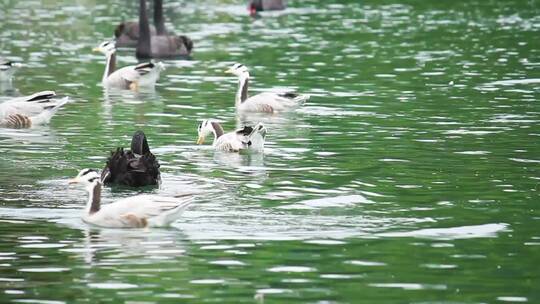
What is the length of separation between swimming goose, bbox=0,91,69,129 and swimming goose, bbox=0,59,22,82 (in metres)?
6.74

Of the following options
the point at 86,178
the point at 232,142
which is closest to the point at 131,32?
the point at 232,142

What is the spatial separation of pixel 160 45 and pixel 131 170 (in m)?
22.6

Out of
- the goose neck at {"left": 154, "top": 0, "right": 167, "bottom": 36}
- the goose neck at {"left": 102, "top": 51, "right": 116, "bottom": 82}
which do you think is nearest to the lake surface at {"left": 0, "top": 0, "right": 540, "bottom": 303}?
the goose neck at {"left": 102, "top": 51, "right": 116, "bottom": 82}

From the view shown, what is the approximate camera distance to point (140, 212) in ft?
63.3

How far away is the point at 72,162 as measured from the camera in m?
25.1

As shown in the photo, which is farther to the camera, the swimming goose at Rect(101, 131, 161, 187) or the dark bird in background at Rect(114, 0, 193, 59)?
the dark bird in background at Rect(114, 0, 193, 59)

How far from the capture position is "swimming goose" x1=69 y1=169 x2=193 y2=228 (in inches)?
757

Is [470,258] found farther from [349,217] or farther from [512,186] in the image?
[512,186]

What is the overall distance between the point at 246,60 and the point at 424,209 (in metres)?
22.8

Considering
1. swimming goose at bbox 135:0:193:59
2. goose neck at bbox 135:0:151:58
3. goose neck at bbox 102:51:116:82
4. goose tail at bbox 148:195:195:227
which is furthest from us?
goose neck at bbox 135:0:151:58

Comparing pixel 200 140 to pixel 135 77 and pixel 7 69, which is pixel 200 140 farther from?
pixel 7 69

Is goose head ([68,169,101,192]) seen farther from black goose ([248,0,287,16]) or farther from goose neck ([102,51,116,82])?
black goose ([248,0,287,16])

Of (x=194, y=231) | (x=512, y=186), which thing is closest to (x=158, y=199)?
(x=194, y=231)

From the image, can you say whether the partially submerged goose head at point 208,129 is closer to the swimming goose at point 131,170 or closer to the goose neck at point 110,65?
the swimming goose at point 131,170
